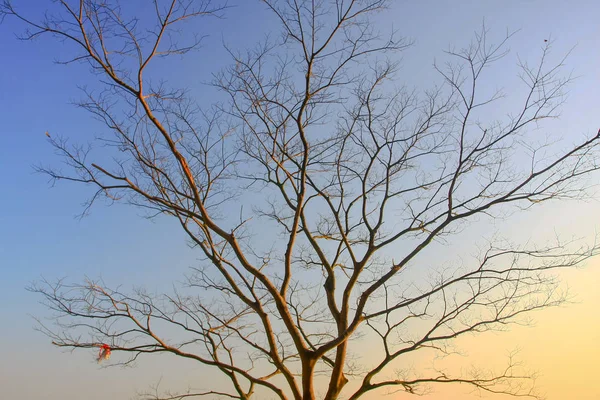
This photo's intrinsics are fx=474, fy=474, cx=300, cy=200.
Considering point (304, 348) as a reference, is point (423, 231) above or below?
above

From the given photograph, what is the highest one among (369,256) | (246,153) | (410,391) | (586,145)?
(246,153)

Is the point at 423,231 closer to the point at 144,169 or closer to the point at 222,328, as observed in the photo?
the point at 222,328

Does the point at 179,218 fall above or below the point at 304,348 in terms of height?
above

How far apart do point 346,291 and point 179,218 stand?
10.6 feet

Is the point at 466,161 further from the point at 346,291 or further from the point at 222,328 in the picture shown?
the point at 222,328

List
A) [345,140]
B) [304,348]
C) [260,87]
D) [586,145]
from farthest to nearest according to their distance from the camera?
[345,140], [260,87], [304,348], [586,145]

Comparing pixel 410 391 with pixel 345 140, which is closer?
pixel 410 391

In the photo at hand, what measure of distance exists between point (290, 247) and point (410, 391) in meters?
3.07

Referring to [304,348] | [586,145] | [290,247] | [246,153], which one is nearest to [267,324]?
[304,348]

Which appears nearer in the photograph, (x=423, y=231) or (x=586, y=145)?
(x=586, y=145)

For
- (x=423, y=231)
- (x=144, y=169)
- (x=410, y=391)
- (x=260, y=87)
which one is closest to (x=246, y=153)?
(x=260, y=87)

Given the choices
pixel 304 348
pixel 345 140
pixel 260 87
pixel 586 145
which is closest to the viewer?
pixel 586 145

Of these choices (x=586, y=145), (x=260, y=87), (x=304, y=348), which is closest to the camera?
(x=586, y=145)

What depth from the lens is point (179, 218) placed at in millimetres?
8414
